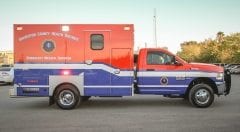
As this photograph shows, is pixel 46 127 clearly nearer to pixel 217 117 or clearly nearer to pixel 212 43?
pixel 217 117

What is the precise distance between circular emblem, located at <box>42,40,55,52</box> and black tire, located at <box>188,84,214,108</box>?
16.1ft

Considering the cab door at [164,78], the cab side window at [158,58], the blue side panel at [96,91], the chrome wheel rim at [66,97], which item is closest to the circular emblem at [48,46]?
the chrome wheel rim at [66,97]

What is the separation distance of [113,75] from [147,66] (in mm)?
1248

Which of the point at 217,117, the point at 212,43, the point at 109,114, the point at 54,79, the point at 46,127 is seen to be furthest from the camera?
the point at 212,43

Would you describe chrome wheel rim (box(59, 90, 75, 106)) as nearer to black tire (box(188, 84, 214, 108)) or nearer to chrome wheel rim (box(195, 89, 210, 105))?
black tire (box(188, 84, 214, 108))

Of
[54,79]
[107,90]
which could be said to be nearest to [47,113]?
[54,79]

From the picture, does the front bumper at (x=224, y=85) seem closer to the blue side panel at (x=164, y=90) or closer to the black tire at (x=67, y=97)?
the blue side panel at (x=164, y=90)

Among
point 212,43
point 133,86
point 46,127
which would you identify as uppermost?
point 212,43

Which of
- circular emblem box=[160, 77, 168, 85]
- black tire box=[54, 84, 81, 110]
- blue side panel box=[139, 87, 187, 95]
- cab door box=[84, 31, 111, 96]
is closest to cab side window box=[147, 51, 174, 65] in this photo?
circular emblem box=[160, 77, 168, 85]

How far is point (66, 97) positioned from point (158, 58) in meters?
3.43

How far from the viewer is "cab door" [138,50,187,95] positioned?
13.5 m

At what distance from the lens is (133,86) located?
44.4 feet

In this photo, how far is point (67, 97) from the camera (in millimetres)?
13367

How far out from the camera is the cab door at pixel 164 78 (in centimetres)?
1355
